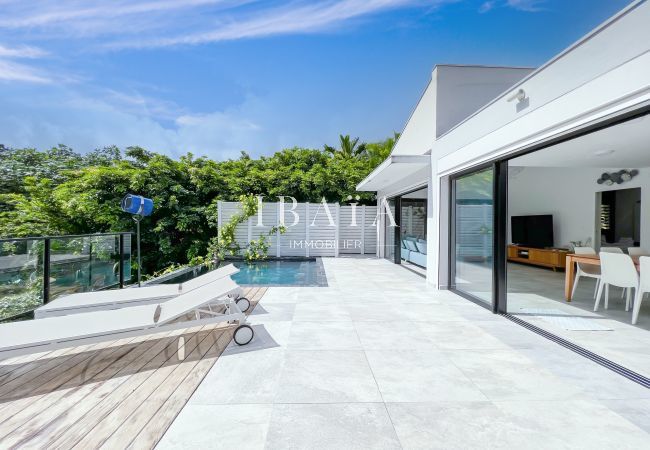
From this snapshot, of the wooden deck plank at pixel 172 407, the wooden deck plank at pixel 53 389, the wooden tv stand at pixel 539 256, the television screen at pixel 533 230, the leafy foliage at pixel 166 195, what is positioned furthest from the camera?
the leafy foliage at pixel 166 195

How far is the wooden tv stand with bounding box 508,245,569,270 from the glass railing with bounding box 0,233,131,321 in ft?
38.4

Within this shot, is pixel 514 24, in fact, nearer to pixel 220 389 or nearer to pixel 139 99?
pixel 220 389

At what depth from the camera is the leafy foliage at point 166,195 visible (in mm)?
13781

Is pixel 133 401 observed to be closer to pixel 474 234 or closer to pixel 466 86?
pixel 474 234

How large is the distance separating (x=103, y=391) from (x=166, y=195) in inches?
501

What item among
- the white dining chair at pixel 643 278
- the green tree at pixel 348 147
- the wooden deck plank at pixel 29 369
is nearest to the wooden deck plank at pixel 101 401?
the wooden deck plank at pixel 29 369

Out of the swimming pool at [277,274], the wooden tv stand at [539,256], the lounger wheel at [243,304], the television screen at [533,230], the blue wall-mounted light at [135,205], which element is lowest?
the swimming pool at [277,274]

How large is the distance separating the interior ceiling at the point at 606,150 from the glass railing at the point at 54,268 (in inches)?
328

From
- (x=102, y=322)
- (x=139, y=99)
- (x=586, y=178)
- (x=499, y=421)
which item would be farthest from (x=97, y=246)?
(x=139, y=99)

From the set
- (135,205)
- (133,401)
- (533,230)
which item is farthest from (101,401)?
(533,230)

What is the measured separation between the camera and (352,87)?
25266 mm

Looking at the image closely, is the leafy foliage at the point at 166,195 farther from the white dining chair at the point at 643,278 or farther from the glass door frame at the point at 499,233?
the white dining chair at the point at 643,278

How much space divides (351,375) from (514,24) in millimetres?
17139

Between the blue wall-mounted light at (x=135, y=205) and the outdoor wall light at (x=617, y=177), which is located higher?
the outdoor wall light at (x=617, y=177)
